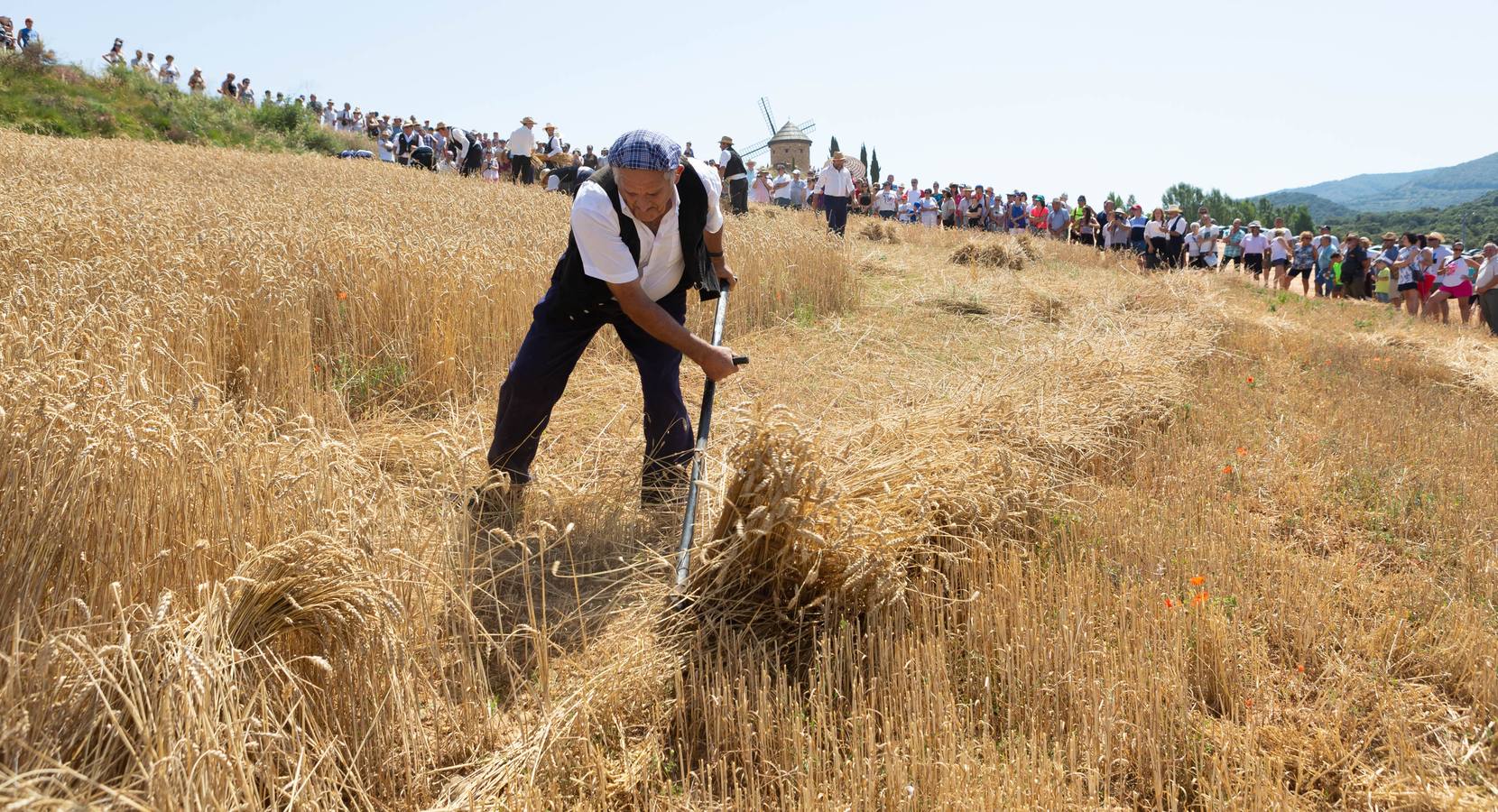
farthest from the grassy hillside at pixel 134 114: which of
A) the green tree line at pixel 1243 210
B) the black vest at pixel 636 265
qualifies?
the green tree line at pixel 1243 210

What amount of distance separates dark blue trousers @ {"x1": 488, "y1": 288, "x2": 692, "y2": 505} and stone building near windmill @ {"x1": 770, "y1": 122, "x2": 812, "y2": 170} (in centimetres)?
6330

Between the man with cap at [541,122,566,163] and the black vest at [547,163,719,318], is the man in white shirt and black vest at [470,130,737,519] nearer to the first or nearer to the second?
the black vest at [547,163,719,318]

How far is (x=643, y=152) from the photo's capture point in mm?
3406

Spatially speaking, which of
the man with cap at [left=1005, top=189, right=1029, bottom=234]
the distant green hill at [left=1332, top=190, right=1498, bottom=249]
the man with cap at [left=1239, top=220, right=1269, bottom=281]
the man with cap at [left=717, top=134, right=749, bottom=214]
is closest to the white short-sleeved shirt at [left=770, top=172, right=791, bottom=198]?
the man with cap at [left=1005, top=189, right=1029, bottom=234]

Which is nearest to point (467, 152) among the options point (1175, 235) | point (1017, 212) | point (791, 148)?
point (1017, 212)

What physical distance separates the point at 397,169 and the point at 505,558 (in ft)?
59.8

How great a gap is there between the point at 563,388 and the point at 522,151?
16994 millimetres

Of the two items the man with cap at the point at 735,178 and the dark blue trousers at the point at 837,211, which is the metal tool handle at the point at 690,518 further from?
the man with cap at the point at 735,178

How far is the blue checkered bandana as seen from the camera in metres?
3.40

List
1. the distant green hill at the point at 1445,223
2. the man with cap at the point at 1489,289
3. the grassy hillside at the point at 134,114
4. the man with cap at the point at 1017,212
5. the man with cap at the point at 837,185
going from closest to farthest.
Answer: the man with cap at the point at 1489,289 → the man with cap at the point at 837,185 → the man with cap at the point at 1017,212 → the grassy hillside at the point at 134,114 → the distant green hill at the point at 1445,223

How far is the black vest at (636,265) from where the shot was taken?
12.8 ft

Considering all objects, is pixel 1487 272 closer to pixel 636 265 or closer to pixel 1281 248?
pixel 1281 248

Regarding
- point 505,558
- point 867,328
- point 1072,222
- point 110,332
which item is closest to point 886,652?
point 505,558

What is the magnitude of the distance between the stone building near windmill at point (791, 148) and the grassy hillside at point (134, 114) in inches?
1597
